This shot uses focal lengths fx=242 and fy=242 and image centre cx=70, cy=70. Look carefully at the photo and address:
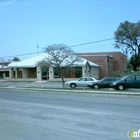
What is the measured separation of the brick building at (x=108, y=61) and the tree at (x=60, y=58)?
2693cm

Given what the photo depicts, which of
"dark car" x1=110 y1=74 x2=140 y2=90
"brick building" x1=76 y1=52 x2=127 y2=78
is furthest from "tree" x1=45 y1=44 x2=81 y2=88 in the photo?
"brick building" x1=76 y1=52 x2=127 y2=78

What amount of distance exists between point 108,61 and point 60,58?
103 feet

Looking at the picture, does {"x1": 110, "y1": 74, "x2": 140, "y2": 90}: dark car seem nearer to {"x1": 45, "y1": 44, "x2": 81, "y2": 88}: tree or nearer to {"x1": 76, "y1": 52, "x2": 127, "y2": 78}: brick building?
{"x1": 45, "y1": 44, "x2": 81, "y2": 88}: tree

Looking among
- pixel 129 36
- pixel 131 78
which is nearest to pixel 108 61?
pixel 129 36

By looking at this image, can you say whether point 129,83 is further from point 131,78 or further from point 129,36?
point 129,36

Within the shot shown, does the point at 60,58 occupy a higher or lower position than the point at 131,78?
higher

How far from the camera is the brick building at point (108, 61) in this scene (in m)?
58.7

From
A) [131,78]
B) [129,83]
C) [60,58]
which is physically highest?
[60,58]

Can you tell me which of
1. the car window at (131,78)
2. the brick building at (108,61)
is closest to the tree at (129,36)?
the brick building at (108,61)

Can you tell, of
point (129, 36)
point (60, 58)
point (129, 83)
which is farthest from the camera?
point (129, 36)

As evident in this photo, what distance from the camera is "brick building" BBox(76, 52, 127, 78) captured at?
192 ft

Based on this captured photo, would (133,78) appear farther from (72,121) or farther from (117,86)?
(72,121)

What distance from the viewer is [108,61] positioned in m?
60.1

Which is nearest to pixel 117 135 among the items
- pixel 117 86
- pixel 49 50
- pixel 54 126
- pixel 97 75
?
pixel 54 126
